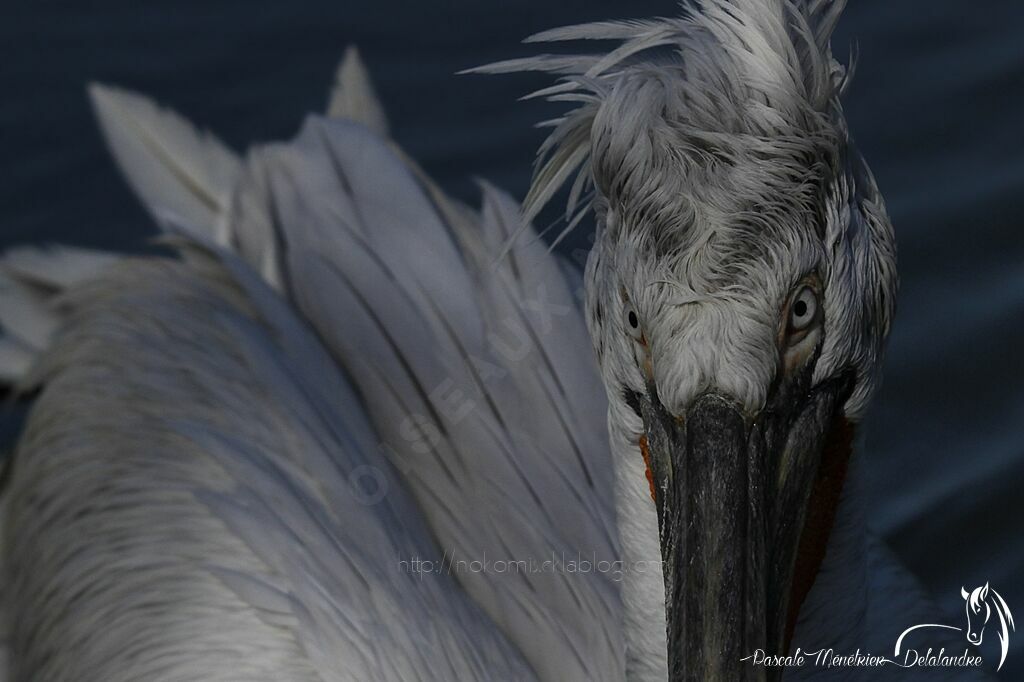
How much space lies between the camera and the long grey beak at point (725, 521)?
2.09 metres

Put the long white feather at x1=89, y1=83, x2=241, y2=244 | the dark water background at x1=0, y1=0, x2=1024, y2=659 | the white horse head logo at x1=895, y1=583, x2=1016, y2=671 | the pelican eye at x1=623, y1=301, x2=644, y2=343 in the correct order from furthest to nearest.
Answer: the dark water background at x1=0, y1=0, x2=1024, y2=659, the long white feather at x1=89, y1=83, x2=241, y2=244, the white horse head logo at x1=895, y1=583, x2=1016, y2=671, the pelican eye at x1=623, y1=301, x2=644, y2=343

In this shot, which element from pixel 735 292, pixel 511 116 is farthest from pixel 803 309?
pixel 511 116

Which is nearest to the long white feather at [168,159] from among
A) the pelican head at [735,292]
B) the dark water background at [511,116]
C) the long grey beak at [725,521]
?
the dark water background at [511,116]

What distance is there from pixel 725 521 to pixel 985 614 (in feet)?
5.77

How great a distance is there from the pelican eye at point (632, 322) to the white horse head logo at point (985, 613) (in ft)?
5.15

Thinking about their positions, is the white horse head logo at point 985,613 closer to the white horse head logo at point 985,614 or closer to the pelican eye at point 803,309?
the white horse head logo at point 985,614

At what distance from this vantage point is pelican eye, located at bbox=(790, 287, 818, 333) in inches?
82.6

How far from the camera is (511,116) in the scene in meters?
5.05

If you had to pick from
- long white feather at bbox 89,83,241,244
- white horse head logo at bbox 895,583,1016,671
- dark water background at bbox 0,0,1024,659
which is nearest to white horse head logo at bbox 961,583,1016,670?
white horse head logo at bbox 895,583,1016,671

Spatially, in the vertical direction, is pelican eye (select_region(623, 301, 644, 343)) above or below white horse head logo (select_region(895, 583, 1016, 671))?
above

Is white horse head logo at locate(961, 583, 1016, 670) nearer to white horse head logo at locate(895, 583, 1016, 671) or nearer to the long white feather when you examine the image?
white horse head logo at locate(895, 583, 1016, 671)

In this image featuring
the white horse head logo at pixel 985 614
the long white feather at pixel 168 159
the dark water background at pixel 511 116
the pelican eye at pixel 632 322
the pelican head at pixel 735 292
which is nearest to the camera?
the pelican head at pixel 735 292

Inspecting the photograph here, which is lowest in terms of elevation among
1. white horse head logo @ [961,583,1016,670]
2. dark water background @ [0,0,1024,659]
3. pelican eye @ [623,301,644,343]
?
white horse head logo @ [961,583,1016,670]

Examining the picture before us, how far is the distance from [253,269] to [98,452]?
0.51m
